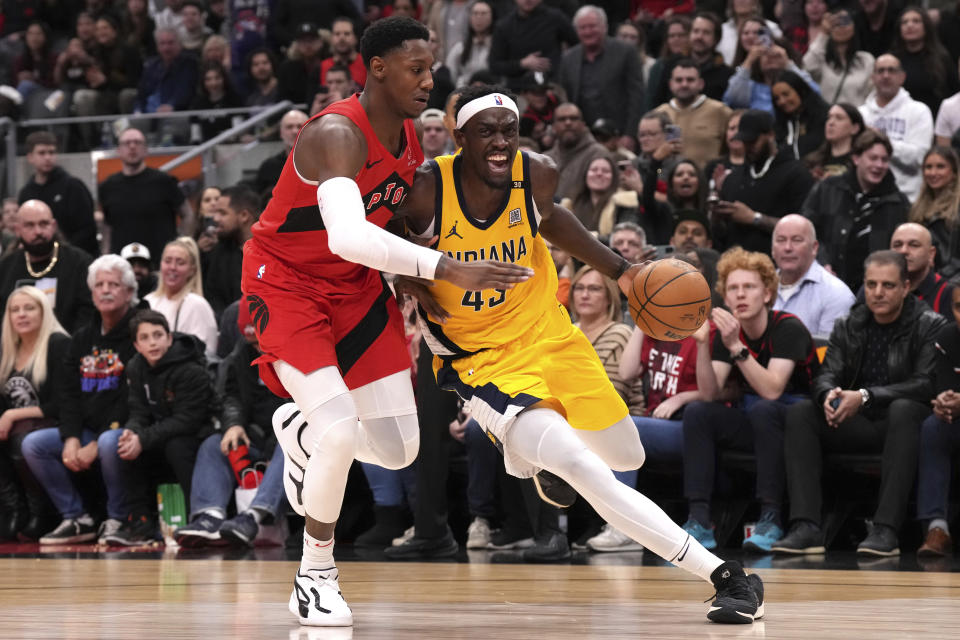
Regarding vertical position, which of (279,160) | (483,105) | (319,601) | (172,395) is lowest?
(319,601)

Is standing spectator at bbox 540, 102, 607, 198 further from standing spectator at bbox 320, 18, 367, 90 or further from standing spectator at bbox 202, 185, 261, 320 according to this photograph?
standing spectator at bbox 320, 18, 367, 90

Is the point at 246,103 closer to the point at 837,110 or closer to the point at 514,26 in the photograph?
the point at 514,26

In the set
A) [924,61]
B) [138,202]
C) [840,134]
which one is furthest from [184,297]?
[924,61]

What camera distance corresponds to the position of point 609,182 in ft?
28.0

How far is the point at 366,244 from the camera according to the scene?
3.91 metres

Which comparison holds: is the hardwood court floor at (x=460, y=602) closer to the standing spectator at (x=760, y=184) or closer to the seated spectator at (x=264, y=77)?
the standing spectator at (x=760, y=184)

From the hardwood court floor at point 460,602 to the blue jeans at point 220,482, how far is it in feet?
2.77

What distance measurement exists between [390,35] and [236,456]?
382cm

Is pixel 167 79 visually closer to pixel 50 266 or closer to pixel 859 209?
pixel 50 266

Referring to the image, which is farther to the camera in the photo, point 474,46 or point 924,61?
point 474,46

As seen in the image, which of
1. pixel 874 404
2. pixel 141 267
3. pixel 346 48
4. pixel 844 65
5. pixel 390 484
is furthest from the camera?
pixel 346 48

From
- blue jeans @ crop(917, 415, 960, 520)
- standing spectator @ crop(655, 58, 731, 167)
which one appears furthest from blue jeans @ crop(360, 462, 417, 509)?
standing spectator @ crop(655, 58, 731, 167)

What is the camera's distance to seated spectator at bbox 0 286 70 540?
835 centimetres

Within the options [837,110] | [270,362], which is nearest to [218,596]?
[270,362]
